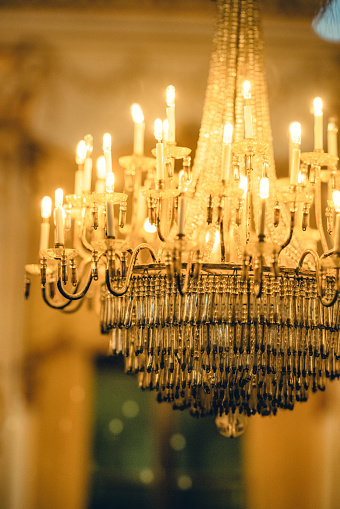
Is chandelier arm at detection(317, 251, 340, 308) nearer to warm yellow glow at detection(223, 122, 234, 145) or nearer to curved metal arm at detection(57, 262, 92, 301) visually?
warm yellow glow at detection(223, 122, 234, 145)

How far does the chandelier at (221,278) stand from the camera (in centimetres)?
167

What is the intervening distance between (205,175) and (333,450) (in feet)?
5.81

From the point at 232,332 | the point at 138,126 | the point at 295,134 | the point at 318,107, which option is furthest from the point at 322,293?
the point at 138,126

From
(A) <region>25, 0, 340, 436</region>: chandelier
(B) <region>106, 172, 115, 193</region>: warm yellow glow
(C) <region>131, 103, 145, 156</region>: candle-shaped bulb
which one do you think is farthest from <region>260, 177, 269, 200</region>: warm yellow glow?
(C) <region>131, 103, 145, 156</region>: candle-shaped bulb

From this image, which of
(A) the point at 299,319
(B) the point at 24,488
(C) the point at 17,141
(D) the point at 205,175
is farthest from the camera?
(C) the point at 17,141

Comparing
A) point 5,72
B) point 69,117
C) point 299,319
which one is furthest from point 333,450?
point 5,72

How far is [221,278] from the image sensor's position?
1.70 m

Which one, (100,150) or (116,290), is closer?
(116,290)

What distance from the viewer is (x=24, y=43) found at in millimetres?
3398

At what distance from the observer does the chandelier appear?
5.47 ft

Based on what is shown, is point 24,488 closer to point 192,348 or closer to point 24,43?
point 192,348

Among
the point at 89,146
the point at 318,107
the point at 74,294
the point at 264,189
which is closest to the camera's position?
the point at 264,189

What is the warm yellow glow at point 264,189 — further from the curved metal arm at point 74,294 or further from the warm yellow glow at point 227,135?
the curved metal arm at point 74,294

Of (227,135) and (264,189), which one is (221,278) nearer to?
(264,189)
